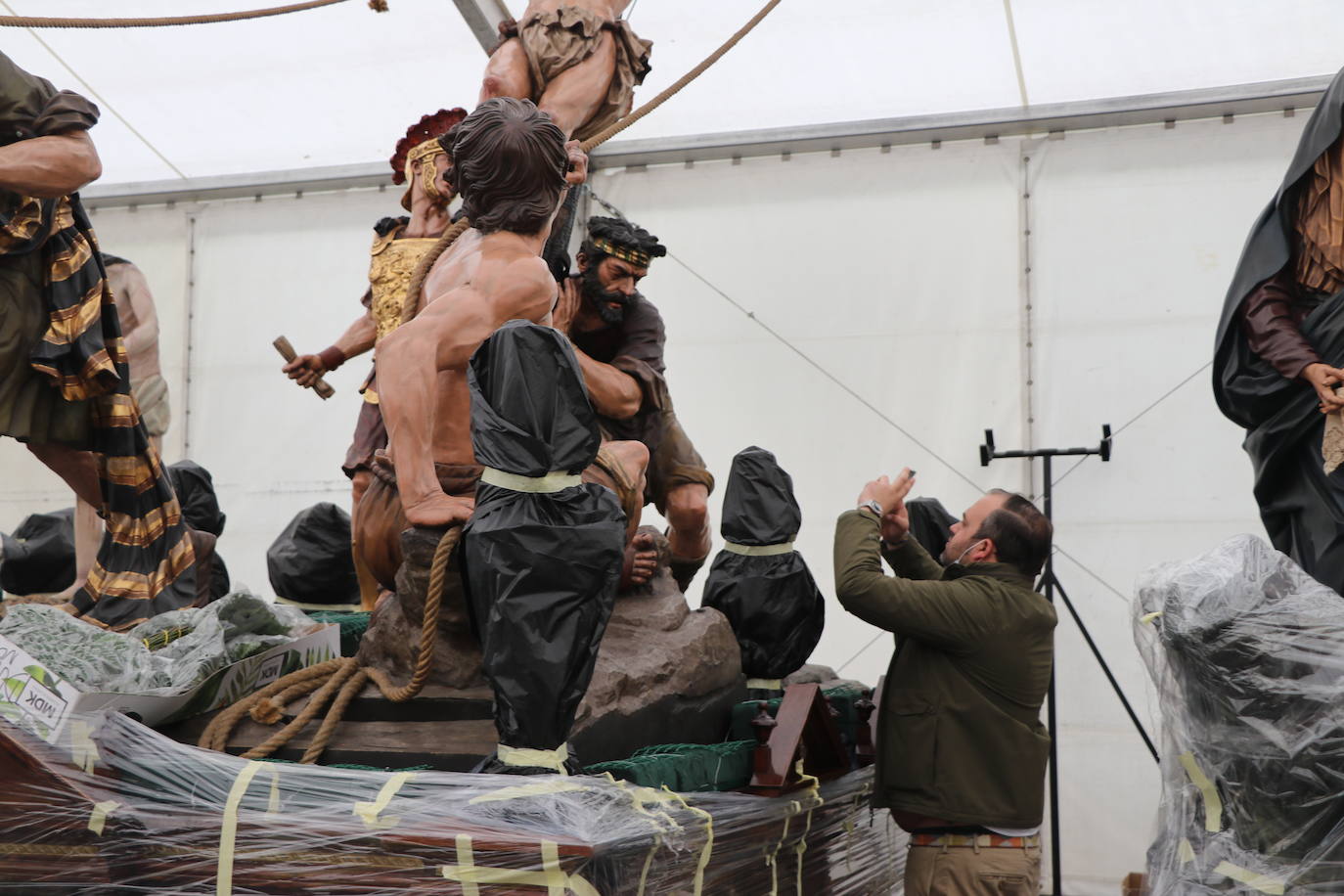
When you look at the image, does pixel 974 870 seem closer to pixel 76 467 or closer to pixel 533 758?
pixel 533 758

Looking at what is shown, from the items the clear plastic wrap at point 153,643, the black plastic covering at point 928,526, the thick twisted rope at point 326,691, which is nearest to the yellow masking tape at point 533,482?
the thick twisted rope at point 326,691

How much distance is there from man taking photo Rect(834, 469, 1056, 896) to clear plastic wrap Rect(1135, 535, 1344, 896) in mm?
295

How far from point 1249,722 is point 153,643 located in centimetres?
232

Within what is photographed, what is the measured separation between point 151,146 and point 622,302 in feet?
14.1

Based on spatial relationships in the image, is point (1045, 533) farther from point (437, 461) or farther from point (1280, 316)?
point (437, 461)

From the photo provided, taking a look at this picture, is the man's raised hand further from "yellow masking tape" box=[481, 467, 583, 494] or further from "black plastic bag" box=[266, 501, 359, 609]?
"black plastic bag" box=[266, 501, 359, 609]

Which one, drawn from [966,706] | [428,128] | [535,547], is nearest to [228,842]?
[535,547]

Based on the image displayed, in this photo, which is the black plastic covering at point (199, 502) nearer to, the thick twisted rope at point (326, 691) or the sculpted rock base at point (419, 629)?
the thick twisted rope at point (326, 691)

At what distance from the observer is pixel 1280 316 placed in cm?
326

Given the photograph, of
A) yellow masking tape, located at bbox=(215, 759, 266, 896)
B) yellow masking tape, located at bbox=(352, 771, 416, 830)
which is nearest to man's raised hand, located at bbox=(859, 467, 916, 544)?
yellow masking tape, located at bbox=(352, 771, 416, 830)

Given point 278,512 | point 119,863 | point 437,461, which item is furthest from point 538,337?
point 278,512

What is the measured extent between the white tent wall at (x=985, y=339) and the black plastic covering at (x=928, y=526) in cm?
150

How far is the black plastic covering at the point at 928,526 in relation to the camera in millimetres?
4344

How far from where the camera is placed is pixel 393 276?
371 centimetres
